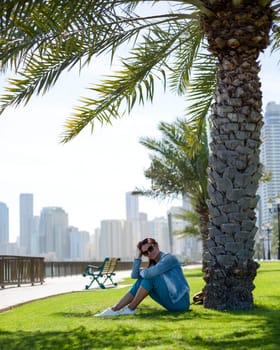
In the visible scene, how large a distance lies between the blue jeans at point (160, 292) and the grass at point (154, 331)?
0.50ft

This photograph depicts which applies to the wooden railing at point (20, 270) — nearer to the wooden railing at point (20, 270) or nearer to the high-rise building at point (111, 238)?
the wooden railing at point (20, 270)

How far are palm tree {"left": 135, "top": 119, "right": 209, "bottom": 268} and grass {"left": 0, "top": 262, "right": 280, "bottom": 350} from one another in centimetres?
1809

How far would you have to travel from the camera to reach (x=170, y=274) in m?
9.17

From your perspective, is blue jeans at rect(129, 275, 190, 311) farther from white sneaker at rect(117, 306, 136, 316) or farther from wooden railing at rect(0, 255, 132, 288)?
wooden railing at rect(0, 255, 132, 288)

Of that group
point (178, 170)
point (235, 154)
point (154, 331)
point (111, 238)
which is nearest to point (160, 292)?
point (154, 331)

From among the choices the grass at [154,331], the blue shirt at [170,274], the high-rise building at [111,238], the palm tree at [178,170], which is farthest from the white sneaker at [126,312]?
the high-rise building at [111,238]

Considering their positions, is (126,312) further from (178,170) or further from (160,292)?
(178,170)

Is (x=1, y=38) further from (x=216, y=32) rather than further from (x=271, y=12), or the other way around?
(x=271, y=12)

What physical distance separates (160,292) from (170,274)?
28 cm

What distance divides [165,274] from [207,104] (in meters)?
5.66

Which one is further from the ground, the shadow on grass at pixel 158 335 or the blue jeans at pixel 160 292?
the blue jeans at pixel 160 292

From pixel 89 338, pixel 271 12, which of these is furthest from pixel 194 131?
pixel 89 338

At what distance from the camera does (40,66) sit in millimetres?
11742

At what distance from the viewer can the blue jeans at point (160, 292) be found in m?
9.03
